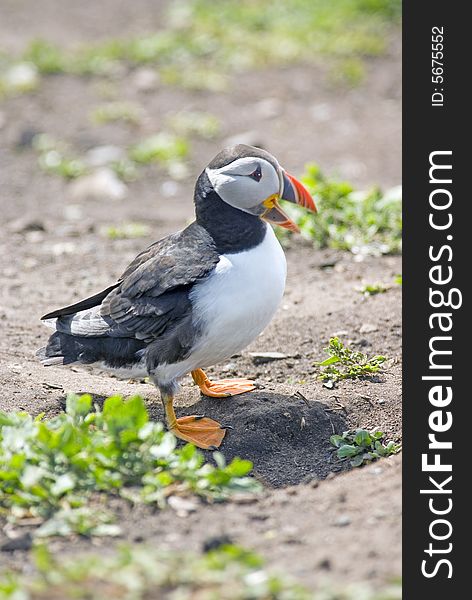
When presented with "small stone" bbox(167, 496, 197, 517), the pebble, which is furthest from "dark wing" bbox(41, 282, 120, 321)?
the pebble

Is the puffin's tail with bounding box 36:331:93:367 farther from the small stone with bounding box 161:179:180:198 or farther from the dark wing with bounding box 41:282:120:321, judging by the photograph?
the small stone with bounding box 161:179:180:198

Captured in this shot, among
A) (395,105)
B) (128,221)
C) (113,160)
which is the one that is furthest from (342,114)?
(128,221)

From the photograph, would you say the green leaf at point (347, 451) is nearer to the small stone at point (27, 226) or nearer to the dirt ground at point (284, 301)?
the dirt ground at point (284, 301)

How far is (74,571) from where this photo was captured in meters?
3.70

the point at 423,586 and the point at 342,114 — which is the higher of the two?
the point at 342,114

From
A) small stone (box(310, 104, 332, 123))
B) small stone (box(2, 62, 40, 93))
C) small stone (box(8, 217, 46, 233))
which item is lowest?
small stone (box(8, 217, 46, 233))

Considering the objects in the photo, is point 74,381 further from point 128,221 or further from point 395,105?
point 395,105

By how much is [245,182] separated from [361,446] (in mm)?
1562

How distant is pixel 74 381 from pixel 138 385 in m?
0.42

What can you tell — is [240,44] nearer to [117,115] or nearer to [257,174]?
[117,115]

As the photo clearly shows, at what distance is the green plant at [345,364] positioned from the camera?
615cm

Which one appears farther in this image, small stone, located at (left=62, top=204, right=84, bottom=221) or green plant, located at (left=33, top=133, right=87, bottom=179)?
green plant, located at (left=33, top=133, right=87, bottom=179)

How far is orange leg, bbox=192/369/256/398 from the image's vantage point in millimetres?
6020

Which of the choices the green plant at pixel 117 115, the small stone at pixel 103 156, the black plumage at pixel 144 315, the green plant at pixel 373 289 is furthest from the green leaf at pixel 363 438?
the green plant at pixel 117 115
